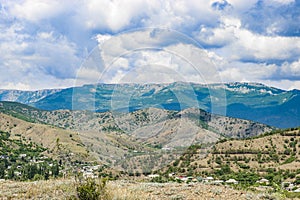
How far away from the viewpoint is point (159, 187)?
1462 centimetres

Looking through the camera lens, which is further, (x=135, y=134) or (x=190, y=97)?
(x=135, y=134)

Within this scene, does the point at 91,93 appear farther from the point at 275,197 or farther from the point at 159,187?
the point at 275,197

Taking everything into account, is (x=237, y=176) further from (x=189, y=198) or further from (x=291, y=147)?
(x=189, y=198)

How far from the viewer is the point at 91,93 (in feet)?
70.2

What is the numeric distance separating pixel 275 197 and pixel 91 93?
11837 mm

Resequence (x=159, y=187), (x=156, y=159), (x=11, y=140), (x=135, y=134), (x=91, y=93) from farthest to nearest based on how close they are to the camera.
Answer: (x=11, y=140), (x=156, y=159), (x=135, y=134), (x=91, y=93), (x=159, y=187)

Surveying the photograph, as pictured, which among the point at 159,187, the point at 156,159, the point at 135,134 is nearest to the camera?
the point at 159,187

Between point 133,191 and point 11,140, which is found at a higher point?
point 11,140

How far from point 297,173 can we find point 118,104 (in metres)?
56.0

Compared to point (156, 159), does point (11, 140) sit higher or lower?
higher

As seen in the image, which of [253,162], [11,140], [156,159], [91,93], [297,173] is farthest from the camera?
[11,140]

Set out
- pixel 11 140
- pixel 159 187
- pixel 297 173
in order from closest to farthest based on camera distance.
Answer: pixel 159 187, pixel 297 173, pixel 11 140

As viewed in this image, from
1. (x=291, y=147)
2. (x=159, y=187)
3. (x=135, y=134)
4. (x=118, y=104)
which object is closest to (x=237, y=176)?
(x=291, y=147)

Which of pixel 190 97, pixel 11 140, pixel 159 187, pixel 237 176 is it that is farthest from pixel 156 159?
pixel 11 140
